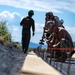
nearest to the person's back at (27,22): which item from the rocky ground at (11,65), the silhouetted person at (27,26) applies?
the silhouetted person at (27,26)

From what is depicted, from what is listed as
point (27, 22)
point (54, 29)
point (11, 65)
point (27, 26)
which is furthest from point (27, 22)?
point (11, 65)

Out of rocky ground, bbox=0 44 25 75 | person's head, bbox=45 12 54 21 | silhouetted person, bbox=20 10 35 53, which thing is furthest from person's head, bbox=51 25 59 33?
silhouetted person, bbox=20 10 35 53

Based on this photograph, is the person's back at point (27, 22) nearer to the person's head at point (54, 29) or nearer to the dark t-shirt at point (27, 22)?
the dark t-shirt at point (27, 22)

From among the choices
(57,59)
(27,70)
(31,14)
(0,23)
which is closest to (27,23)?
(31,14)

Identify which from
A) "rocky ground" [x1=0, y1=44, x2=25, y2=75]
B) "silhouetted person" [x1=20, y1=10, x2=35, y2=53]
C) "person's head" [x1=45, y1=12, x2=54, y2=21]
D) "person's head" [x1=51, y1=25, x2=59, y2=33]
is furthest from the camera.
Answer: "silhouetted person" [x1=20, y1=10, x2=35, y2=53]

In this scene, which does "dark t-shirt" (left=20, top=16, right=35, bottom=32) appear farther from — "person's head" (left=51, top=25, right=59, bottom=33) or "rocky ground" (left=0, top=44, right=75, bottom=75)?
"rocky ground" (left=0, top=44, right=75, bottom=75)

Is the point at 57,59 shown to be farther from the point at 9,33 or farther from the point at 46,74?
the point at 9,33

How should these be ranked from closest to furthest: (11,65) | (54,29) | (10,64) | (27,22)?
(11,65) < (10,64) < (54,29) < (27,22)

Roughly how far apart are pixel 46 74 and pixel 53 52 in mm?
9674

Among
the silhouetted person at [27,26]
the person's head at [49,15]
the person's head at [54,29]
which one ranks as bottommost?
the silhouetted person at [27,26]

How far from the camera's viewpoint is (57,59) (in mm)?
15984

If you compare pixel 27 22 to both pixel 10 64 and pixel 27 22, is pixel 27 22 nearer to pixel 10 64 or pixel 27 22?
pixel 27 22

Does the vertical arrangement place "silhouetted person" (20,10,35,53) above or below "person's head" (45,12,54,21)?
below

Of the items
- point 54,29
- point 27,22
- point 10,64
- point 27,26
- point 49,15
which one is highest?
point 49,15
